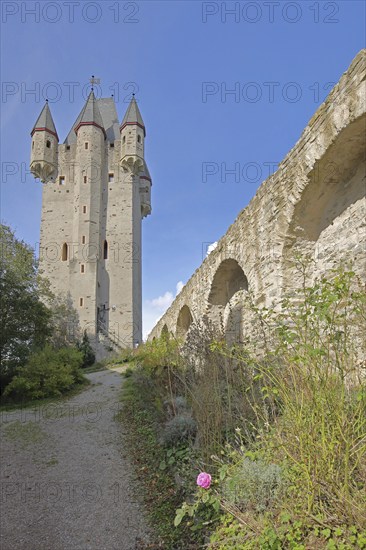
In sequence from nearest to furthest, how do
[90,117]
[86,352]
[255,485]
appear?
[255,485] → [86,352] → [90,117]

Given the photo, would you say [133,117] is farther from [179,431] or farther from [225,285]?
[179,431]

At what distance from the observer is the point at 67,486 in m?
4.89

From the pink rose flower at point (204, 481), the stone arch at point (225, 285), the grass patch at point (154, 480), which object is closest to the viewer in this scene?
the pink rose flower at point (204, 481)

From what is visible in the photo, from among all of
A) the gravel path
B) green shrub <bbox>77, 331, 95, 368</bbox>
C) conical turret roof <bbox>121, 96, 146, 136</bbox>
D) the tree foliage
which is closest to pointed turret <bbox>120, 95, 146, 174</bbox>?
conical turret roof <bbox>121, 96, 146, 136</bbox>

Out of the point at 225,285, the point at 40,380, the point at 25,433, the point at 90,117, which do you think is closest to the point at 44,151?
the point at 90,117

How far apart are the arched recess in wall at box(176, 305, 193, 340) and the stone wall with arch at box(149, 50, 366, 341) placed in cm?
630

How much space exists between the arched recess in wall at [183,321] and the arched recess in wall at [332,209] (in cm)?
813

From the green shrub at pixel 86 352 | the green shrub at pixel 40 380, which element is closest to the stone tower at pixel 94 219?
the green shrub at pixel 86 352

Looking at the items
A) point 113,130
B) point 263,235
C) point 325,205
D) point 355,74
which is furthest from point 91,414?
point 113,130

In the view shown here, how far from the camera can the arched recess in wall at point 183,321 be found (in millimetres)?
14081

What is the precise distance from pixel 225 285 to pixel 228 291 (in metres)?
0.18

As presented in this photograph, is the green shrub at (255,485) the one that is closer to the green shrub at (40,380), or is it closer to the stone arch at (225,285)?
the stone arch at (225,285)

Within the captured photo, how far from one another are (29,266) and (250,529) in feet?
52.6

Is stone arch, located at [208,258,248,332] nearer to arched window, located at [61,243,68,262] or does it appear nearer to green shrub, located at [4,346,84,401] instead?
green shrub, located at [4,346,84,401]
